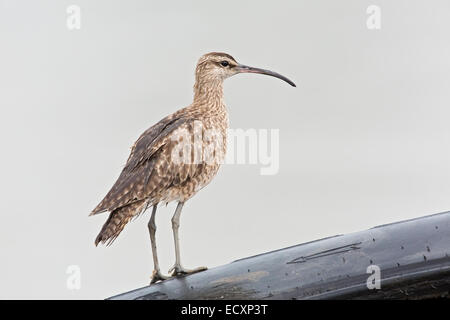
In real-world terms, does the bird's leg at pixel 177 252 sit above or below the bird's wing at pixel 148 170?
below

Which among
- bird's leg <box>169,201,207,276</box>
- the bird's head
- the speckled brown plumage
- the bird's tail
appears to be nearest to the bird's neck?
the bird's head

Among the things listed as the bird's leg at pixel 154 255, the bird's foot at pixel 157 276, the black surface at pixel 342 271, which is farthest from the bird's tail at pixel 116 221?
the black surface at pixel 342 271

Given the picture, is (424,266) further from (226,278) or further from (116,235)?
(116,235)

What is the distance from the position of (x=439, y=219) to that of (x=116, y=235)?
2539mm

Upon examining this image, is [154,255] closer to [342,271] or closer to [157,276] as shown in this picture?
[157,276]

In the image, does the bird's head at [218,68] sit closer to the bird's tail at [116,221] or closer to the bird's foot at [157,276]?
the bird's tail at [116,221]

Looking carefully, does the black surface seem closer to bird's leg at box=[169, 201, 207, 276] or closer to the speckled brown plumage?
bird's leg at box=[169, 201, 207, 276]

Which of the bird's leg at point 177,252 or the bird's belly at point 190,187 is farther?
the bird's belly at point 190,187

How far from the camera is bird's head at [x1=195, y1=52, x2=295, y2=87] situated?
7398mm

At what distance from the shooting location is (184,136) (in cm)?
665

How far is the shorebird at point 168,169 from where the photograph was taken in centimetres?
625
